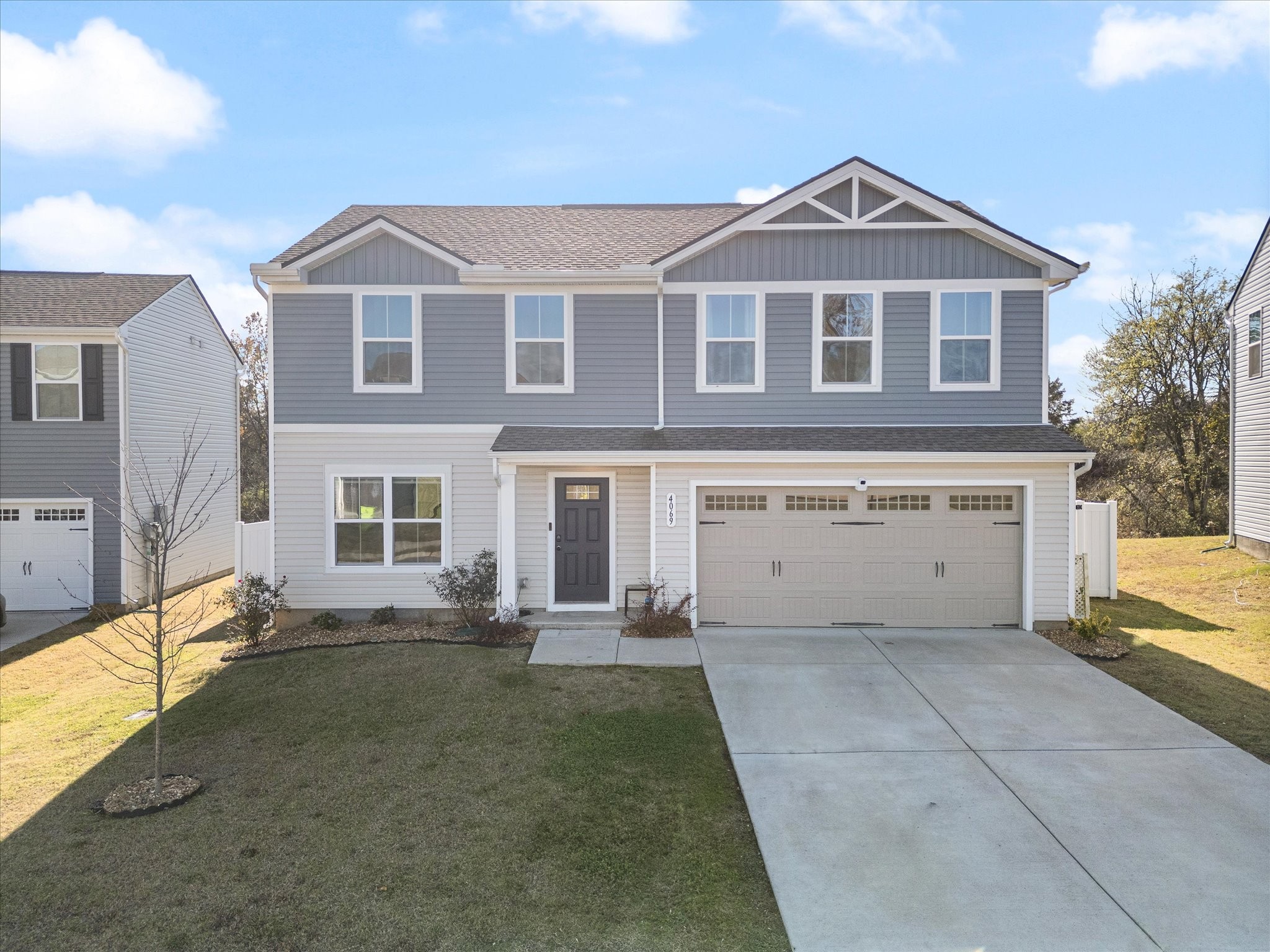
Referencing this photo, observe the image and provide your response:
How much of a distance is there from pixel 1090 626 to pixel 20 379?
769 inches

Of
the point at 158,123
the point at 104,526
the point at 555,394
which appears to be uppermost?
the point at 158,123

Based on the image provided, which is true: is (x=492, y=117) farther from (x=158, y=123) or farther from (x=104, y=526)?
(x=104, y=526)

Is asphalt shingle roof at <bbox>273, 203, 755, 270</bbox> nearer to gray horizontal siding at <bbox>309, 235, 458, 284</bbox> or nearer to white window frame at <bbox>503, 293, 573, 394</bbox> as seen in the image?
gray horizontal siding at <bbox>309, 235, 458, 284</bbox>

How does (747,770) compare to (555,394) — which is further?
(555,394)

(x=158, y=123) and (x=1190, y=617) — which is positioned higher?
(x=158, y=123)

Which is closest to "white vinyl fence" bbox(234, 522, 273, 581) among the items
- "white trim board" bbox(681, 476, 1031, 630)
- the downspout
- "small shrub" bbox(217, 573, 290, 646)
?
"small shrub" bbox(217, 573, 290, 646)

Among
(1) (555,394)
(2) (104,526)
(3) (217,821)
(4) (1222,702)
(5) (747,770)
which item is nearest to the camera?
(3) (217,821)

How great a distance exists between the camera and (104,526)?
44.5 ft

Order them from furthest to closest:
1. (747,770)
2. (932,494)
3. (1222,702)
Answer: (932,494) → (1222,702) → (747,770)

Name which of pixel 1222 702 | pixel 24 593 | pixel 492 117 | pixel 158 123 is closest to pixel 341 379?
pixel 492 117

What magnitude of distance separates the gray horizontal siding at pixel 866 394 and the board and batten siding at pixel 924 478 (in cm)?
111

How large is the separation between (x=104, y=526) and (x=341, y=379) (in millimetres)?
6598

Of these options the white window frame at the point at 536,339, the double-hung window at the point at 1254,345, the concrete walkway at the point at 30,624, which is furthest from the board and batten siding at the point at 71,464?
the double-hung window at the point at 1254,345

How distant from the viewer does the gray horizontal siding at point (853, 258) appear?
11.2 meters
